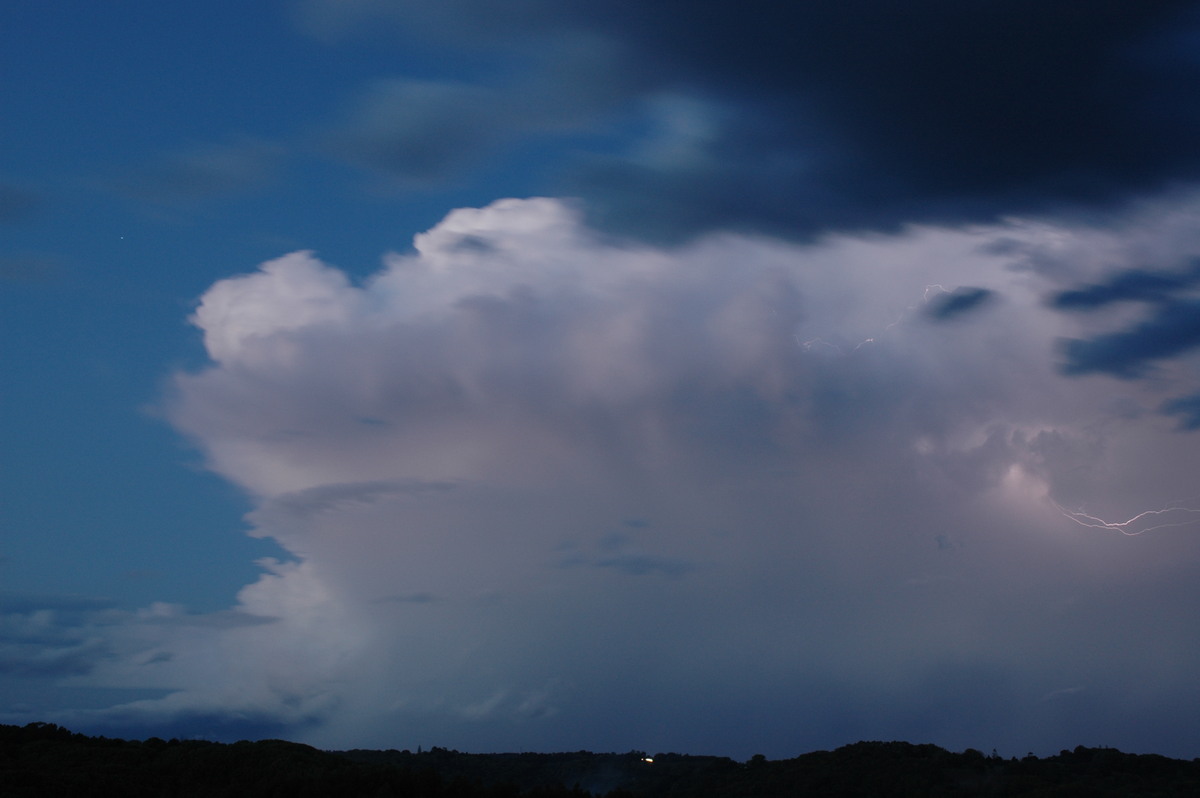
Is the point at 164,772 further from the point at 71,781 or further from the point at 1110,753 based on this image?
the point at 1110,753

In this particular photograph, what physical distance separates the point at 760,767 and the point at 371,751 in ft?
146

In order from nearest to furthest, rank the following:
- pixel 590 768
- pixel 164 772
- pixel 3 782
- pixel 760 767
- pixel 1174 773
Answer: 1. pixel 3 782
2. pixel 164 772
3. pixel 1174 773
4. pixel 760 767
5. pixel 590 768

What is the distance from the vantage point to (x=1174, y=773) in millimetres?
73250

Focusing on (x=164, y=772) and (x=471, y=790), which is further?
(x=164, y=772)

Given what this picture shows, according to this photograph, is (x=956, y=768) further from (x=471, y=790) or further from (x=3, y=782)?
(x=3, y=782)

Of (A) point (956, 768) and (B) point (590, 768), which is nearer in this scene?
(A) point (956, 768)

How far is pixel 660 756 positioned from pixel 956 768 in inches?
1681

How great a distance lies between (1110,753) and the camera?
80.6 m

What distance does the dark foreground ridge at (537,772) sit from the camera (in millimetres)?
41000

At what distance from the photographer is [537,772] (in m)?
96.6

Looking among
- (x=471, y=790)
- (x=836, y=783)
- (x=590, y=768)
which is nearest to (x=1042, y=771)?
(x=836, y=783)

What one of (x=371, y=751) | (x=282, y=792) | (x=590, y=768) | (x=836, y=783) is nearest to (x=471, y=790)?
(x=282, y=792)

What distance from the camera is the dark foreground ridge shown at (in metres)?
41.0

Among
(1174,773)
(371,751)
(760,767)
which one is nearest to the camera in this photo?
(1174,773)
